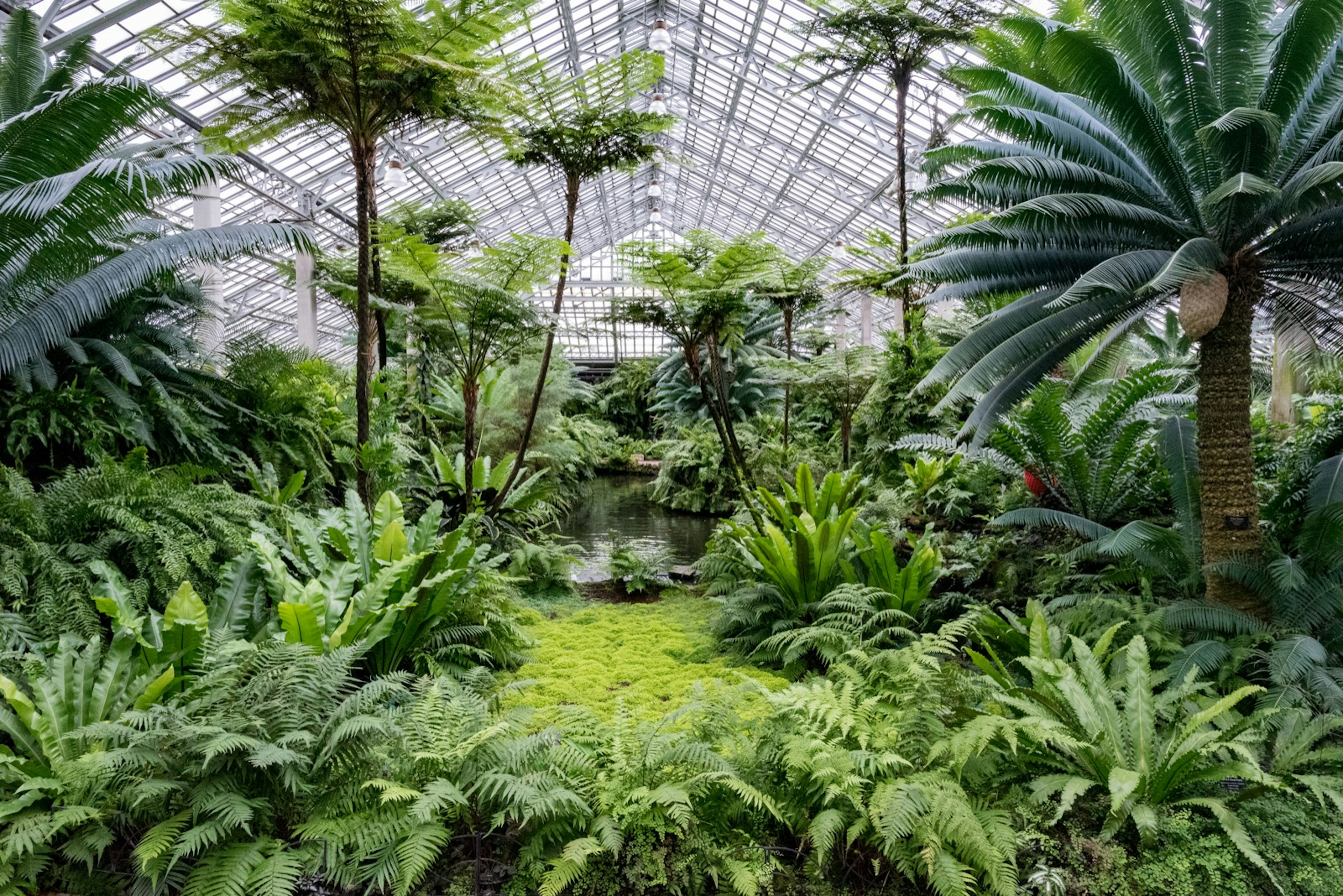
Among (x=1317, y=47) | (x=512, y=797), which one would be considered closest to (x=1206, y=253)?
(x=1317, y=47)

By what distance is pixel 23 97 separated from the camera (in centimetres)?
568

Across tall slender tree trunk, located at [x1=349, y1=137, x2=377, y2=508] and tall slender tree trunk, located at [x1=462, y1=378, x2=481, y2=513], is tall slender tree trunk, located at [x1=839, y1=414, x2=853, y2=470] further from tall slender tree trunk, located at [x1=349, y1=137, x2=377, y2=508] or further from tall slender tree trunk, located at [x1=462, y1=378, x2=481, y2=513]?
tall slender tree trunk, located at [x1=349, y1=137, x2=377, y2=508]

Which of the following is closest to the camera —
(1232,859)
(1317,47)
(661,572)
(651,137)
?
(1232,859)

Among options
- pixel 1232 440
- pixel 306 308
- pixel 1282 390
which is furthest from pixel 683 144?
pixel 1232 440

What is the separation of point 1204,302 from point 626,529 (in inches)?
340

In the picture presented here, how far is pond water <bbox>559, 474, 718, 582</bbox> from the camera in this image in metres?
8.91

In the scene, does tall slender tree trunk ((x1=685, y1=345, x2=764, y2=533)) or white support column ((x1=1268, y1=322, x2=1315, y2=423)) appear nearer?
tall slender tree trunk ((x1=685, y1=345, x2=764, y2=533))

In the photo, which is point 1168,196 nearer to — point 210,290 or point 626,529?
point 210,290

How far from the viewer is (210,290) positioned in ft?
23.1

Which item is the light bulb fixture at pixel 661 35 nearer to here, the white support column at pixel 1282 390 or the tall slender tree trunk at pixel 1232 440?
the white support column at pixel 1282 390

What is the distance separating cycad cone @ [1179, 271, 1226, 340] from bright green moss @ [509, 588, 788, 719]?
273 cm

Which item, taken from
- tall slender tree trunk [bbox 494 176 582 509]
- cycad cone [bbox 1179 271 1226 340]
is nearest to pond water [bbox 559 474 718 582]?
tall slender tree trunk [bbox 494 176 582 509]

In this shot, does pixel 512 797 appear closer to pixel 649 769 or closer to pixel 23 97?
pixel 649 769

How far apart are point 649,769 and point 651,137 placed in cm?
1861
